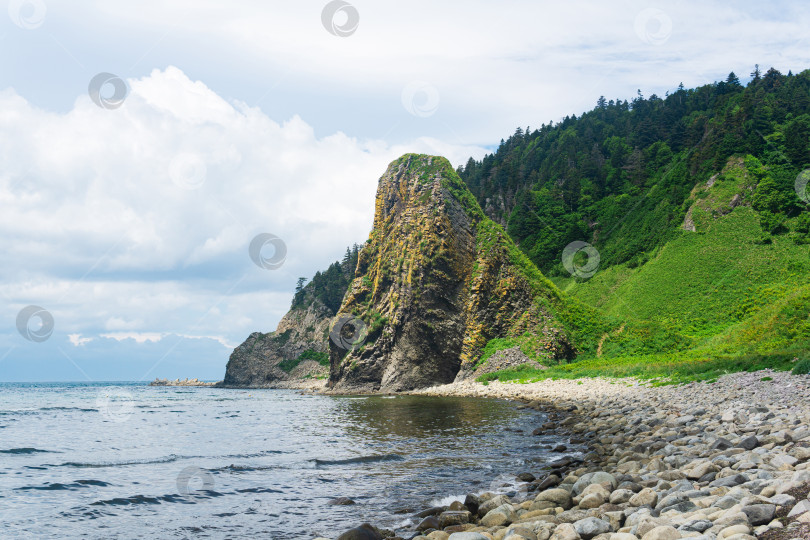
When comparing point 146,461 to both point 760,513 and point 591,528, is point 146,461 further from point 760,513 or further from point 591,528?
point 760,513

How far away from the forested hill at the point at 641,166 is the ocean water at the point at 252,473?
58.4m

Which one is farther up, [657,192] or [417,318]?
[657,192]

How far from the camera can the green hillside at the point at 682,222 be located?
1516 inches

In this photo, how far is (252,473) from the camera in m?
17.2

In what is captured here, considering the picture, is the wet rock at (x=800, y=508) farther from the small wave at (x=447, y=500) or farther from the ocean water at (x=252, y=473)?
the small wave at (x=447, y=500)

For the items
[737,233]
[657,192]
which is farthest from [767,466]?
[657,192]

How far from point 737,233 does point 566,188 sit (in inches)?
1732

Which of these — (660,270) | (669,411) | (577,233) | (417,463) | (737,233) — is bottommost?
(417,463)

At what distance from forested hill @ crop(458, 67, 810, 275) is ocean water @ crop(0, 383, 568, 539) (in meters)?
58.4

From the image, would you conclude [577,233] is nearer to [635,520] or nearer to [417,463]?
[417,463]

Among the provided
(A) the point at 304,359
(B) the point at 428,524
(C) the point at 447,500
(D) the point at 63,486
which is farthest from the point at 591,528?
(A) the point at 304,359

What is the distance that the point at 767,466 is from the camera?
9258 mm

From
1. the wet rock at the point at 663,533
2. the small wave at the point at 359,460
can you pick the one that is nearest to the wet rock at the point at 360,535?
the wet rock at the point at 663,533

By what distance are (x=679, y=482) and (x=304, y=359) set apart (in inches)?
4367
